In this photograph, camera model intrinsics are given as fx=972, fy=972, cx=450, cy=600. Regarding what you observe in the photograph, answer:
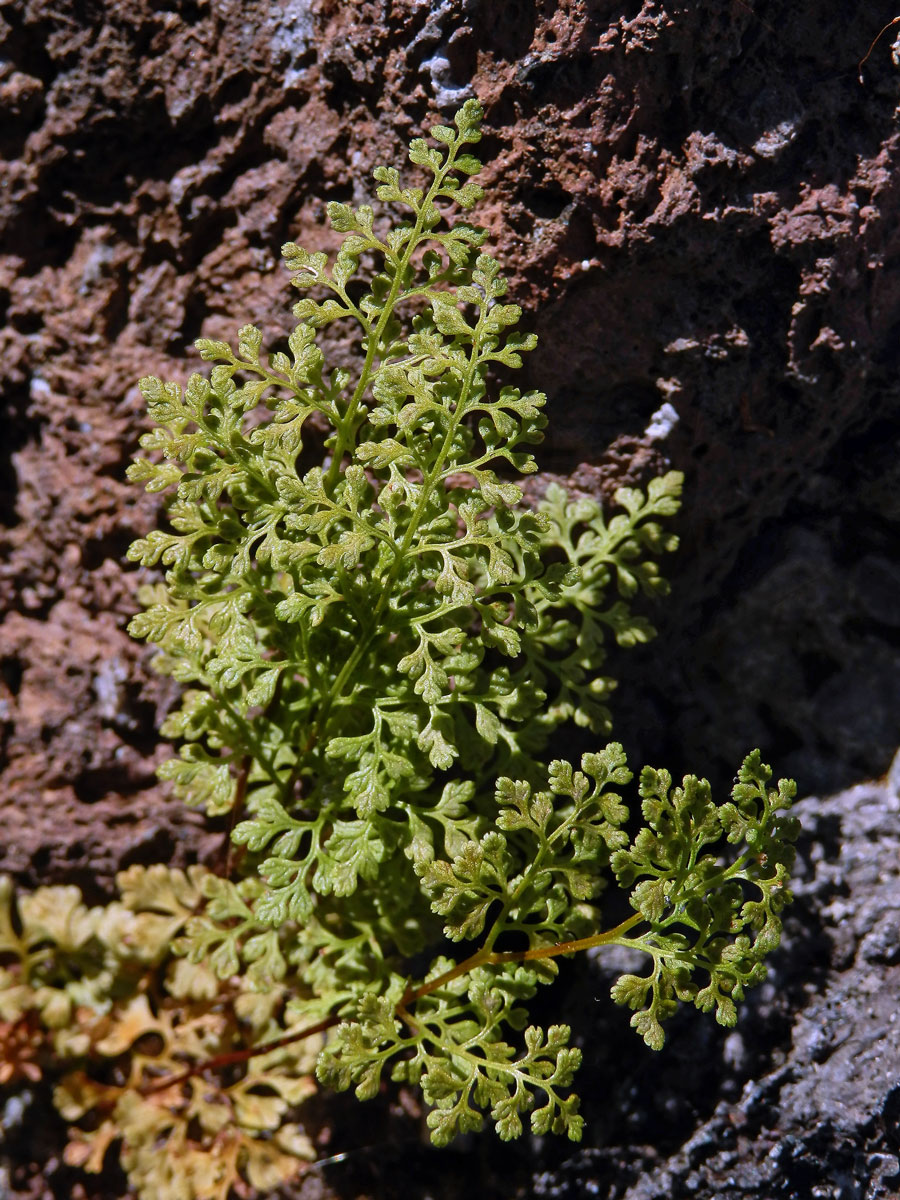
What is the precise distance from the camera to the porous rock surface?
7.89 ft

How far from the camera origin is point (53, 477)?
2992mm

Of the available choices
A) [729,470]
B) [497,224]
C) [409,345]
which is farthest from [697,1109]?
[497,224]

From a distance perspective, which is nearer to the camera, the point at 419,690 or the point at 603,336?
the point at 419,690

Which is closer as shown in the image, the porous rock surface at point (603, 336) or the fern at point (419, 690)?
the fern at point (419, 690)

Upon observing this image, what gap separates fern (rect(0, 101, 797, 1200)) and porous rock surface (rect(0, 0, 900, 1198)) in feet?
0.90

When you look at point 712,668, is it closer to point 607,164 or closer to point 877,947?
point 877,947

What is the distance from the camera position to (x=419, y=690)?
2.05 meters

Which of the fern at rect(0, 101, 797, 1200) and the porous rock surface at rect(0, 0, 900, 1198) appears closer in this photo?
the fern at rect(0, 101, 797, 1200)

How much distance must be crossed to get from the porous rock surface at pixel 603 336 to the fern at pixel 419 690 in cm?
27

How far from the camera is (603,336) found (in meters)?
2.53

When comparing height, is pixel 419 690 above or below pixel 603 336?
below

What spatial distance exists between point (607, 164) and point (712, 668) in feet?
4.86

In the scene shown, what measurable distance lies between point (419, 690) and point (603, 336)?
3.62 feet

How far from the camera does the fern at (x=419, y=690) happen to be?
205 centimetres
